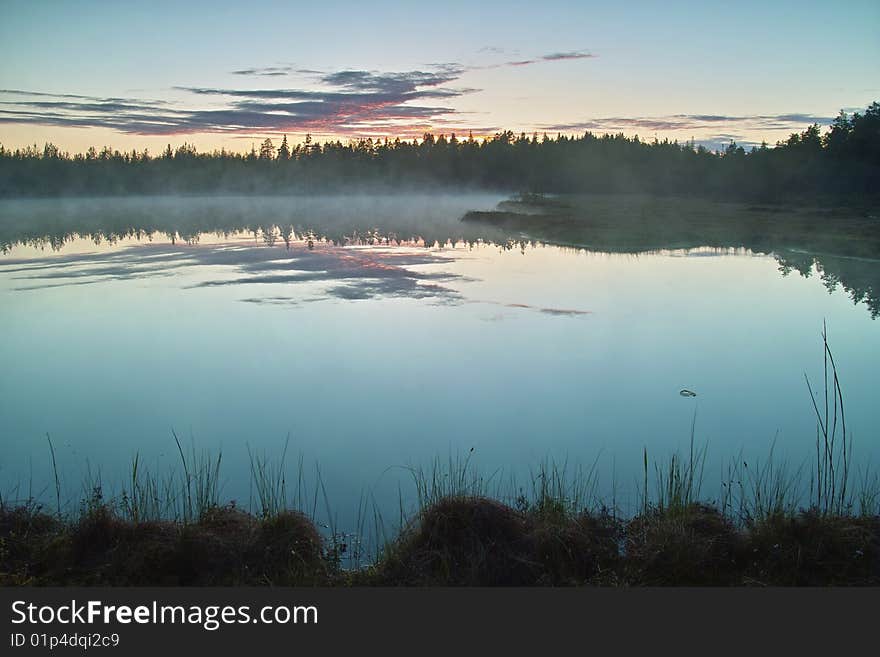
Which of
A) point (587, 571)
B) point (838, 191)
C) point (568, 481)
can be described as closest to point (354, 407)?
point (568, 481)

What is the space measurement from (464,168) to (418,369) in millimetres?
102231

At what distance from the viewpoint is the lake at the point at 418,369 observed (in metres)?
6.83

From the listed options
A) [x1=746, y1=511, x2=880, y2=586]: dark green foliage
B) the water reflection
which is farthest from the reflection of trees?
[x1=746, y1=511, x2=880, y2=586]: dark green foliage

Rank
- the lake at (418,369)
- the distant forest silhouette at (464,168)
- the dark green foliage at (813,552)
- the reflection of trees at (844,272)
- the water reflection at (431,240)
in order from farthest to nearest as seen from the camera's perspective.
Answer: the distant forest silhouette at (464,168) < the water reflection at (431,240) < the reflection of trees at (844,272) < the lake at (418,369) < the dark green foliage at (813,552)

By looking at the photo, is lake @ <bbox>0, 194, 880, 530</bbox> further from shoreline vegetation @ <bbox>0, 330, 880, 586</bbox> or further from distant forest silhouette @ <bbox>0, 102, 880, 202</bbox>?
distant forest silhouette @ <bbox>0, 102, 880, 202</bbox>

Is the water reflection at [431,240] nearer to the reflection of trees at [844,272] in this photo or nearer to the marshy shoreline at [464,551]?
the reflection of trees at [844,272]

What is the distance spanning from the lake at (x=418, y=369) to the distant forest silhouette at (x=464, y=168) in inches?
1227

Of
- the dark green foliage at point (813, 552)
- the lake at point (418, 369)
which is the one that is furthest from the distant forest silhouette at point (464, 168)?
the dark green foliage at point (813, 552)

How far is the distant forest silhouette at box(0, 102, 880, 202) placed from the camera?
51219 mm

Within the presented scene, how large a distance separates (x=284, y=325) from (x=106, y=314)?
3.97m

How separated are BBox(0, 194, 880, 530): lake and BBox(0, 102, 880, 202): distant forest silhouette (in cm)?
3117

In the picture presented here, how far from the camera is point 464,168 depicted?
356ft

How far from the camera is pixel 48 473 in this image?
6.44 metres

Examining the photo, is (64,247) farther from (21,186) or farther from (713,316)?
(21,186)
